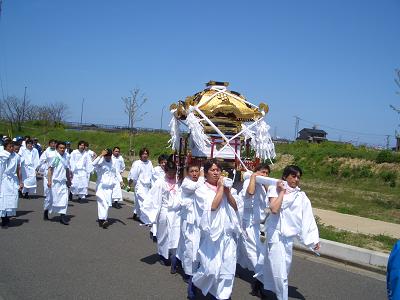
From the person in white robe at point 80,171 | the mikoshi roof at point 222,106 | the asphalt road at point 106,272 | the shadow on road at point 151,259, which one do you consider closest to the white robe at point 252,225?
the asphalt road at point 106,272

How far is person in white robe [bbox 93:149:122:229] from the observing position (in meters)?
9.37

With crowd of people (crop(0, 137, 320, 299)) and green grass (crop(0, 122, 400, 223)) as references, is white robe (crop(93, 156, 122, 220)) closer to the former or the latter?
crowd of people (crop(0, 137, 320, 299))

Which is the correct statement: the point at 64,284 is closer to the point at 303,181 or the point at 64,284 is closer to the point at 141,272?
the point at 141,272

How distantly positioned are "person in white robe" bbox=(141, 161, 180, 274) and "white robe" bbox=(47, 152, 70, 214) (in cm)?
339

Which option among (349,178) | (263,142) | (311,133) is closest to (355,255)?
(263,142)

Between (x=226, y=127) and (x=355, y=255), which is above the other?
(x=226, y=127)

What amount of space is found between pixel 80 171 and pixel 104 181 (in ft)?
13.2

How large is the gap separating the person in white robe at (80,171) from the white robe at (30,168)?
1.21 meters

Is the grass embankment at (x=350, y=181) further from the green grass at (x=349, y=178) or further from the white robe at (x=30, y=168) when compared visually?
the white robe at (x=30, y=168)

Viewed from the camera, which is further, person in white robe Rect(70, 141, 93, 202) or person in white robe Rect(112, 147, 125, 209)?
person in white robe Rect(70, 141, 93, 202)

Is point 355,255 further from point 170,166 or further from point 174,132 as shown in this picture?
point 174,132

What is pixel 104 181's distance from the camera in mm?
9727

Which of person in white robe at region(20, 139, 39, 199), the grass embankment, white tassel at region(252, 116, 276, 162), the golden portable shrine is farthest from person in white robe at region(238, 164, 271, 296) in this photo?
person in white robe at region(20, 139, 39, 199)

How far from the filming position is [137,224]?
32.9 feet
